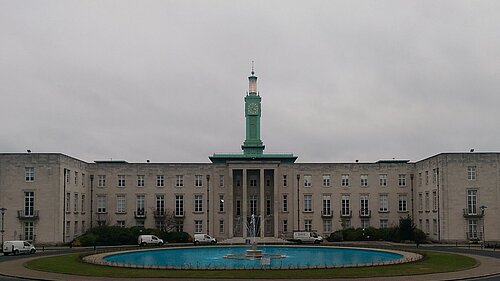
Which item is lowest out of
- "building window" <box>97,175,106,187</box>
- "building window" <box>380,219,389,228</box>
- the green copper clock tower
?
"building window" <box>380,219,389,228</box>

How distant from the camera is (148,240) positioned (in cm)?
6775

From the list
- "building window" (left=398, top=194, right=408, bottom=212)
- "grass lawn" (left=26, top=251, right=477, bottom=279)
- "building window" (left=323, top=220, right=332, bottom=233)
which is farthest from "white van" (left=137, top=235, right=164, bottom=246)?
"building window" (left=398, top=194, right=408, bottom=212)

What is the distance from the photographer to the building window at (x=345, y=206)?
3216 inches

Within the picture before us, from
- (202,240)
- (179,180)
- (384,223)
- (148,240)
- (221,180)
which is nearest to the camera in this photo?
(148,240)

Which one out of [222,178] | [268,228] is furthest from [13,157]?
[268,228]

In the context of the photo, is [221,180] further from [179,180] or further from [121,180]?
[121,180]

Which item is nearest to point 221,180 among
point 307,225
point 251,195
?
point 251,195

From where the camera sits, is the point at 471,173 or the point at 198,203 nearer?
the point at 471,173

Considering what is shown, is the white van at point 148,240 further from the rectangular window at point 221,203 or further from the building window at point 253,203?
the building window at point 253,203

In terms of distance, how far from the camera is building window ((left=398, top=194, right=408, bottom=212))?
81750 mm

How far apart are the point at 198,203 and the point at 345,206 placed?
18045 mm

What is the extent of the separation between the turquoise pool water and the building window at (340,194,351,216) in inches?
819

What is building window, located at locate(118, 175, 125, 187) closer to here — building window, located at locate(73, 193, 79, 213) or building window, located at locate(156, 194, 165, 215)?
building window, located at locate(156, 194, 165, 215)

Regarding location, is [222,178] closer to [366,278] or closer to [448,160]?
[448,160]
